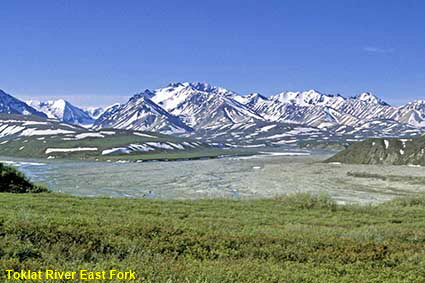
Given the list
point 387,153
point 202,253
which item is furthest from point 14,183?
point 387,153

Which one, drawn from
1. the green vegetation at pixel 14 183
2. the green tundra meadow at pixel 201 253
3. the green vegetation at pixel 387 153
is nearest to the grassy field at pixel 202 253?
the green tundra meadow at pixel 201 253

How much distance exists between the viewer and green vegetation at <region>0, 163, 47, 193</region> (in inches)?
1347

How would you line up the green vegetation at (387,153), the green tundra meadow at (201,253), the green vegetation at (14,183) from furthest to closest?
the green vegetation at (387,153), the green vegetation at (14,183), the green tundra meadow at (201,253)

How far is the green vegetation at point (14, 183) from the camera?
34.2 m

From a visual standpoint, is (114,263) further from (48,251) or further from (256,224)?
(256,224)

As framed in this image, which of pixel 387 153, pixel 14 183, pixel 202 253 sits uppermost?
pixel 387 153

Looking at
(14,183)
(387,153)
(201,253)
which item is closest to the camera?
(201,253)

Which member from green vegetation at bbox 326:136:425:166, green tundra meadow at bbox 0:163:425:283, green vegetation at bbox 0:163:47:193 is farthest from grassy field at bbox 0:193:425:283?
green vegetation at bbox 326:136:425:166

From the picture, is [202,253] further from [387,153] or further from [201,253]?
[387,153]

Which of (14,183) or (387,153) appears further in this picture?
(387,153)

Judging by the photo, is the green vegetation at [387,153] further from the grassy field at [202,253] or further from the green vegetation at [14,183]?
the grassy field at [202,253]

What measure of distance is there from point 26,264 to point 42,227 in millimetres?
3163

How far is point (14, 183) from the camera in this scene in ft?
120

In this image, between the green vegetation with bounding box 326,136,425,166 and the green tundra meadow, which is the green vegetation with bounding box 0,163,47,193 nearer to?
the green tundra meadow
